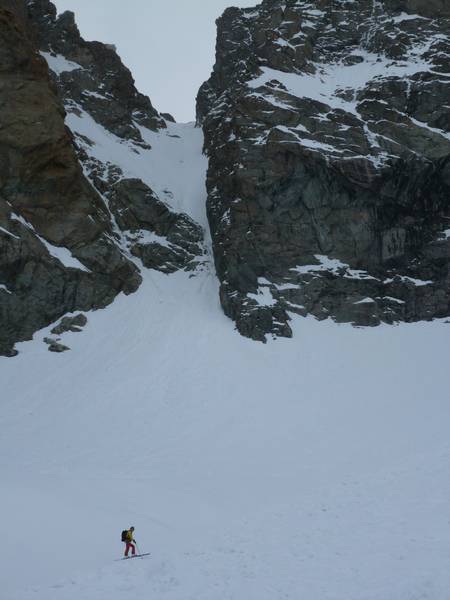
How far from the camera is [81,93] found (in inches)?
1918

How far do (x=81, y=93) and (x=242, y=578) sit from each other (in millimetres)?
45522

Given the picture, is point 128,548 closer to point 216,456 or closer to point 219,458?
point 219,458

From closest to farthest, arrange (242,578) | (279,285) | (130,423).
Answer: (242,578)
(130,423)
(279,285)

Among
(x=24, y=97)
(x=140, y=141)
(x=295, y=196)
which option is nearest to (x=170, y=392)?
(x=295, y=196)

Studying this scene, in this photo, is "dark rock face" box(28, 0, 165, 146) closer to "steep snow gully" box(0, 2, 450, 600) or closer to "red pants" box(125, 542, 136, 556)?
"steep snow gully" box(0, 2, 450, 600)

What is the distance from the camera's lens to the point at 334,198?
39094 millimetres

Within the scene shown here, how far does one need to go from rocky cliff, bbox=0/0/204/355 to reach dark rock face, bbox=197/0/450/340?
509cm

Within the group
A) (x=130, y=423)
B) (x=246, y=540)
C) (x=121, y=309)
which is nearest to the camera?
(x=246, y=540)

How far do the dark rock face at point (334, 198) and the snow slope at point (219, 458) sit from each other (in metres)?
2.07

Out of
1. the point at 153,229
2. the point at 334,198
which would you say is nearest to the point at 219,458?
the point at 153,229

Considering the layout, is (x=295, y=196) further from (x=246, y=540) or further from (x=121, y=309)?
(x=246, y=540)

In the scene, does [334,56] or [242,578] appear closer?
[242,578]

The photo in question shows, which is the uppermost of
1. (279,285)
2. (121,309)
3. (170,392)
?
(279,285)

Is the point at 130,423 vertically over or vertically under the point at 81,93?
under
